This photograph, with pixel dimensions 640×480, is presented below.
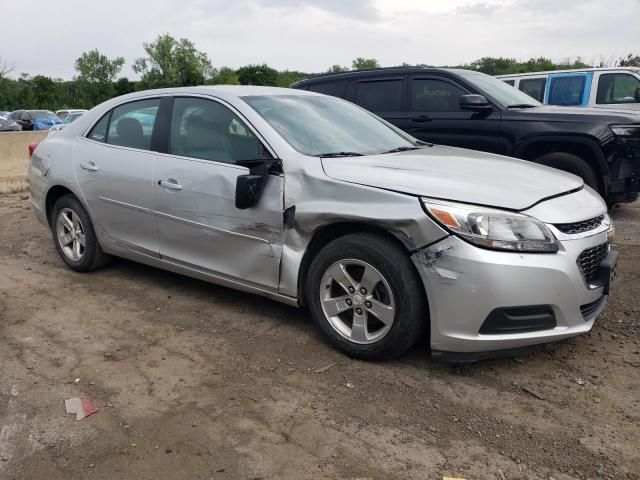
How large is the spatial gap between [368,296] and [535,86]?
9270 mm

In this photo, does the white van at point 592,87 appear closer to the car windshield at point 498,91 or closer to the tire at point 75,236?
the car windshield at point 498,91

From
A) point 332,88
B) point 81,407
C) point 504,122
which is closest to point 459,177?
point 81,407

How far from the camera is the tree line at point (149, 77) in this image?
149 ft

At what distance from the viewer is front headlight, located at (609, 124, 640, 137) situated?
6309 millimetres

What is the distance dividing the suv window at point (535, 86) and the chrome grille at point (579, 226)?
332 inches

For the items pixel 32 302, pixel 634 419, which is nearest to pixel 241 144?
pixel 32 302

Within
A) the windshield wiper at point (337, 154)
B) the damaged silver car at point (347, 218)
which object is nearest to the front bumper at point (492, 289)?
the damaged silver car at point (347, 218)

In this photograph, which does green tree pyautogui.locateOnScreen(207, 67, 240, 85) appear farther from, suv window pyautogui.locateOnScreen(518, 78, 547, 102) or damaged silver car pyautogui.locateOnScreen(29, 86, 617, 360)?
damaged silver car pyautogui.locateOnScreen(29, 86, 617, 360)

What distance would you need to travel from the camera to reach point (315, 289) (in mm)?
3564

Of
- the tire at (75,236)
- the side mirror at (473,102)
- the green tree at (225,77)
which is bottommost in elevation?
the tire at (75,236)

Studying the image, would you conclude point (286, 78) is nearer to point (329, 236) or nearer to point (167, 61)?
point (167, 61)

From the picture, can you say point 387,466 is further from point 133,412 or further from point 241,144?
point 241,144

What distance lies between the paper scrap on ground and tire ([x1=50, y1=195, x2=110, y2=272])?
7.35ft

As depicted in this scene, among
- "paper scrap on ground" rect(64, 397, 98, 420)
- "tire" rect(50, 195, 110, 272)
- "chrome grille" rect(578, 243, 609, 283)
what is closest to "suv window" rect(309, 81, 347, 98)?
"tire" rect(50, 195, 110, 272)
